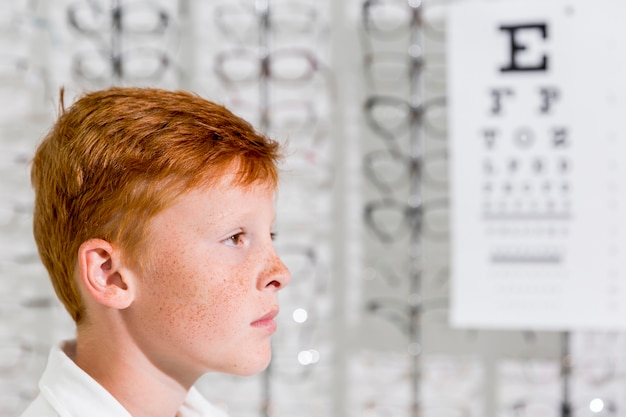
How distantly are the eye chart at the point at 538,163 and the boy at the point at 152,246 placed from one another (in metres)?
0.79

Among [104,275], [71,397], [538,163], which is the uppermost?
[538,163]

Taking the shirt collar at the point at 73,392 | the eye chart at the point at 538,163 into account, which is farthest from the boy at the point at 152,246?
the eye chart at the point at 538,163

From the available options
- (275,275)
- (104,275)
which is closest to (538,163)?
(275,275)

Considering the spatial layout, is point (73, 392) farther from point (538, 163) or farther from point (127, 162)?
point (538, 163)

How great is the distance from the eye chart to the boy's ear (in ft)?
2.84

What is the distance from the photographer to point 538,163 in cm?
135

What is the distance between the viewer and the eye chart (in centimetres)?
132

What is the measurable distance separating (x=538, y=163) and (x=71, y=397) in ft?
3.36

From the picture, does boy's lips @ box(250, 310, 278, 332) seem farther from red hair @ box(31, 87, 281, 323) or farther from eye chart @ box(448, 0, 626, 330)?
eye chart @ box(448, 0, 626, 330)

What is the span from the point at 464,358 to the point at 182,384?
96cm

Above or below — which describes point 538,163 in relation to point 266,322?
above

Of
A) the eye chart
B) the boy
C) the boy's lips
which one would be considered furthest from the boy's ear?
the eye chart

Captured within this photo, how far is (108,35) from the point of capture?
1561mm

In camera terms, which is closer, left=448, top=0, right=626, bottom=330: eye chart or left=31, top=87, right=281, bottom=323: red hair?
left=31, top=87, right=281, bottom=323: red hair
